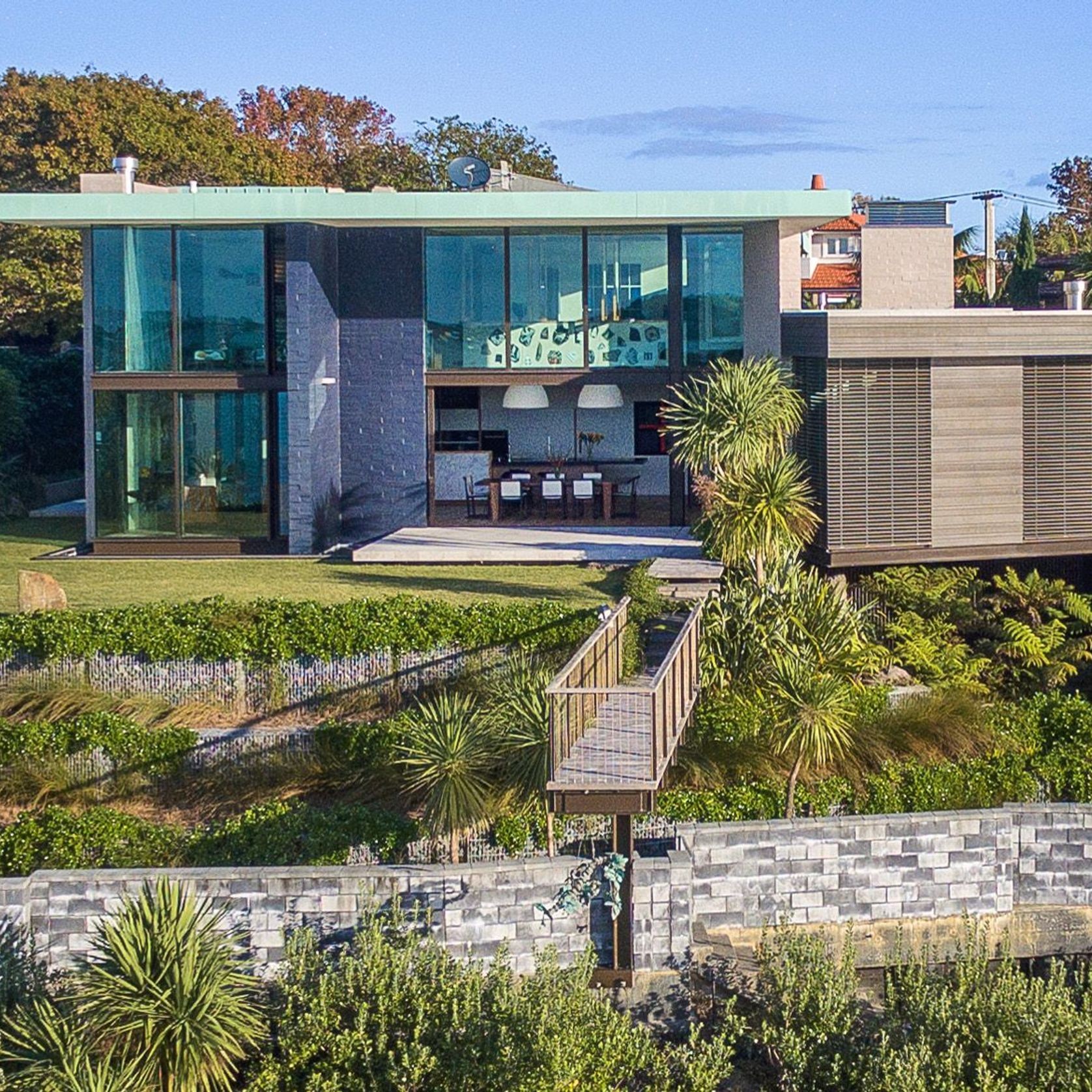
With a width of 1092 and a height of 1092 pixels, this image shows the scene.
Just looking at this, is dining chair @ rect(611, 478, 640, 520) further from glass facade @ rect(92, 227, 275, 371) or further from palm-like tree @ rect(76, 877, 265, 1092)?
palm-like tree @ rect(76, 877, 265, 1092)

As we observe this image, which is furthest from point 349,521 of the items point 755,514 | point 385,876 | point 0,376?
point 385,876

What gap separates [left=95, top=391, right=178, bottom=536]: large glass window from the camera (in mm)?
25359

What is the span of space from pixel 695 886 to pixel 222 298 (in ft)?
46.1

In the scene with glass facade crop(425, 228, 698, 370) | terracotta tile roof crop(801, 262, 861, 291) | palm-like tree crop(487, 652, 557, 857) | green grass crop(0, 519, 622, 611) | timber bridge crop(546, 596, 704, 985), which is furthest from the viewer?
terracotta tile roof crop(801, 262, 861, 291)

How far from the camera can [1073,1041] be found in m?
11.7

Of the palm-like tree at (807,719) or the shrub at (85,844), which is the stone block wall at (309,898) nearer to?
the shrub at (85,844)

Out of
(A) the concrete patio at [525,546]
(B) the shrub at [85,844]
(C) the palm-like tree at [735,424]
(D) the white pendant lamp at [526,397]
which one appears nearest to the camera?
(B) the shrub at [85,844]

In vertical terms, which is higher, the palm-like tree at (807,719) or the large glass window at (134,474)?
the large glass window at (134,474)

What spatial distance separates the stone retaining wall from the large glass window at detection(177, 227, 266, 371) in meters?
13.0

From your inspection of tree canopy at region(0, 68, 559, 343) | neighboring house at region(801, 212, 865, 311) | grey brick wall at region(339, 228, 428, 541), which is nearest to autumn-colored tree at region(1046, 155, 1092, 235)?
neighboring house at region(801, 212, 865, 311)

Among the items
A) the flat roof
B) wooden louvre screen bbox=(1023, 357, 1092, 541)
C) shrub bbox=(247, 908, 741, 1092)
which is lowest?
shrub bbox=(247, 908, 741, 1092)

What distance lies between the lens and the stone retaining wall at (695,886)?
13062 millimetres

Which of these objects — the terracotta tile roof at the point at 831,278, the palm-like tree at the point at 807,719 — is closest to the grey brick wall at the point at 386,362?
the palm-like tree at the point at 807,719

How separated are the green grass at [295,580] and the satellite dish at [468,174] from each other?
6550 millimetres
